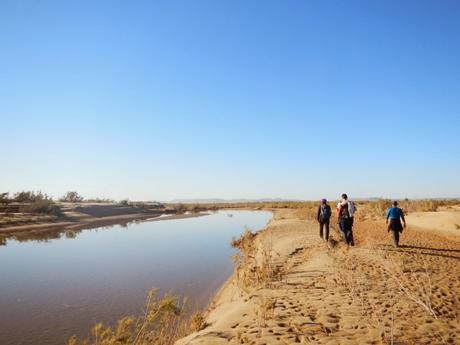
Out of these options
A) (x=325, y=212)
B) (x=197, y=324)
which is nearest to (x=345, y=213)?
(x=325, y=212)

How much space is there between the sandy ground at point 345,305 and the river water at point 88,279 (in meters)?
2.36

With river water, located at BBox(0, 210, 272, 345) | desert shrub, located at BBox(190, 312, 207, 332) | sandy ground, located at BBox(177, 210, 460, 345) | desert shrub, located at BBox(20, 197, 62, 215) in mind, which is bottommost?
river water, located at BBox(0, 210, 272, 345)

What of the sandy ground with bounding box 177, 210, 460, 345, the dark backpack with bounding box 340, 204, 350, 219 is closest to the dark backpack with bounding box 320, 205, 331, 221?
the dark backpack with bounding box 340, 204, 350, 219

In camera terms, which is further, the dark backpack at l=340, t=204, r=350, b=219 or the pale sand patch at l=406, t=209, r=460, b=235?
the pale sand patch at l=406, t=209, r=460, b=235

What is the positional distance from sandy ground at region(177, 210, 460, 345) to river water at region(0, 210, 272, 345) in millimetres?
2356

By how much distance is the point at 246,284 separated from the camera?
895 centimetres

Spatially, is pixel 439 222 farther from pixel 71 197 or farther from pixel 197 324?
pixel 71 197

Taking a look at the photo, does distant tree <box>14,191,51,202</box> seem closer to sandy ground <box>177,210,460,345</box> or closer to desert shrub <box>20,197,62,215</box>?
desert shrub <box>20,197,62,215</box>

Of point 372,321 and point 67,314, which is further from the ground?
point 372,321

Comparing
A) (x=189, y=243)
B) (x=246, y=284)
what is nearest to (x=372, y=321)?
(x=246, y=284)

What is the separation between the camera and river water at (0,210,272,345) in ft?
26.0

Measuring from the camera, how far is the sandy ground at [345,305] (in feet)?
16.6

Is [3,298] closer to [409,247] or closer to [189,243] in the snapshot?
[189,243]

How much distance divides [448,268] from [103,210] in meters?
43.4
